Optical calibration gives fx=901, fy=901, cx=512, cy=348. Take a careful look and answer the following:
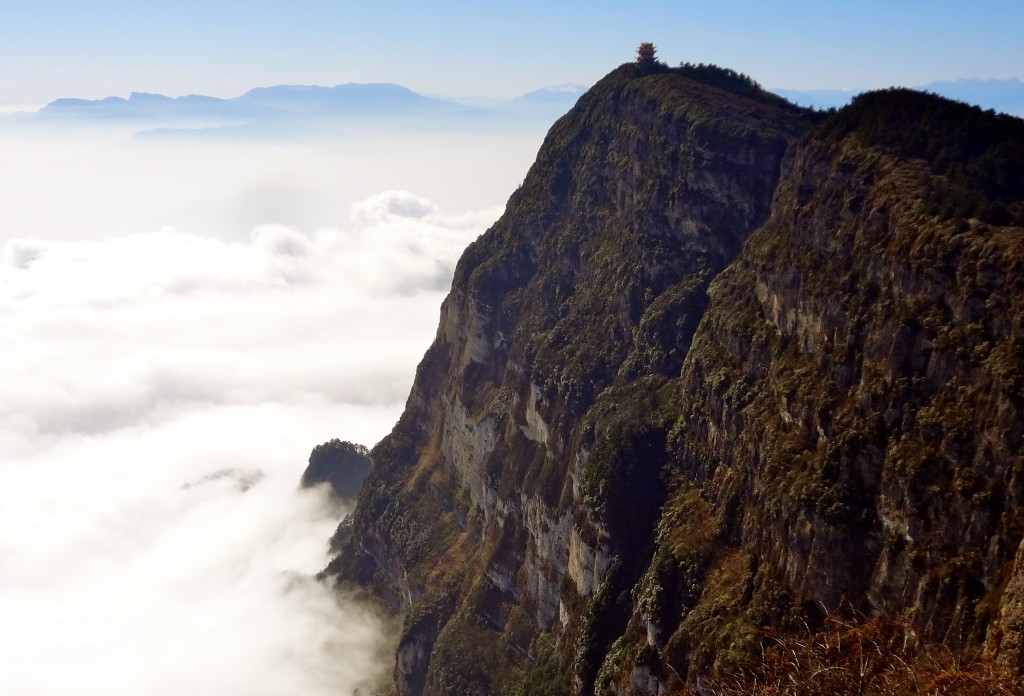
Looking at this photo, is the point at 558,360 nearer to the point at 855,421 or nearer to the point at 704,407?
the point at 704,407

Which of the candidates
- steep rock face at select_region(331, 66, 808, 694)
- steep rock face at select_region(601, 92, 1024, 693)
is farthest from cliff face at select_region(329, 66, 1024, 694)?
steep rock face at select_region(331, 66, 808, 694)

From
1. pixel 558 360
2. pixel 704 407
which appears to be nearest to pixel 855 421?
pixel 704 407

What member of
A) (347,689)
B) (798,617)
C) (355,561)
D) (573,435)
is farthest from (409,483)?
(798,617)

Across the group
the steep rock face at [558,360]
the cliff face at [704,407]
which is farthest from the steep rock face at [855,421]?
the steep rock face at [558,360]

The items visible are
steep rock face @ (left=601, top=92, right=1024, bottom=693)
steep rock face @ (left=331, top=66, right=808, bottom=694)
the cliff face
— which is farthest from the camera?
steep rock face @ (left=331, top=66, right=808, bottom=694)

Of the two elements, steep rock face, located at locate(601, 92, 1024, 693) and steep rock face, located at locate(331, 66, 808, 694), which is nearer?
steep rock face, located at locate(601, 92, 1024, 693)

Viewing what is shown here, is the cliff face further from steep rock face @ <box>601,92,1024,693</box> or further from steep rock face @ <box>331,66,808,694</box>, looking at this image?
steep rock face @ <box>331,66,808,694</box>

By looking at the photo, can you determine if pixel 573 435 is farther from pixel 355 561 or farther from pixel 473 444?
pixel 355 561

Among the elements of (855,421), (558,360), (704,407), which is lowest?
(558,360)
